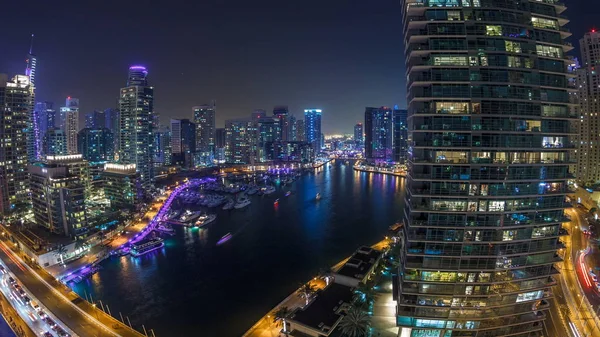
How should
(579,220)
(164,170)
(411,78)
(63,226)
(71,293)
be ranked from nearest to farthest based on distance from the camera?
(411,78), (71,293), (63,226), (579,220), (164,170)

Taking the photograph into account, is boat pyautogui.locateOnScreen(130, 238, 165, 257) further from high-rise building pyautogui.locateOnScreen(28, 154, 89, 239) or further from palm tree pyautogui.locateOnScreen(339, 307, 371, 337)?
palm tree pyautogui.locateOnScreen(339, 307, 371, 337)

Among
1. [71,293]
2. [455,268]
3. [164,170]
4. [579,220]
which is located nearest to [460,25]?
[455,268]

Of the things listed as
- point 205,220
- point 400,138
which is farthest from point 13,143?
point 400,138

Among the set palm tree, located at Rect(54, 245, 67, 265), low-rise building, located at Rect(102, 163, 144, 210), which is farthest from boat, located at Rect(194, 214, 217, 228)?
palm tree, located at Rect(54, 245, 67, 265)

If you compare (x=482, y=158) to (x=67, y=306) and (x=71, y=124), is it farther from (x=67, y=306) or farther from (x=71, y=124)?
(x=71, y=124)

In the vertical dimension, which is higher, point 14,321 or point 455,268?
point 455,268

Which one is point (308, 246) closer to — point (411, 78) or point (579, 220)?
point (411, 78)
